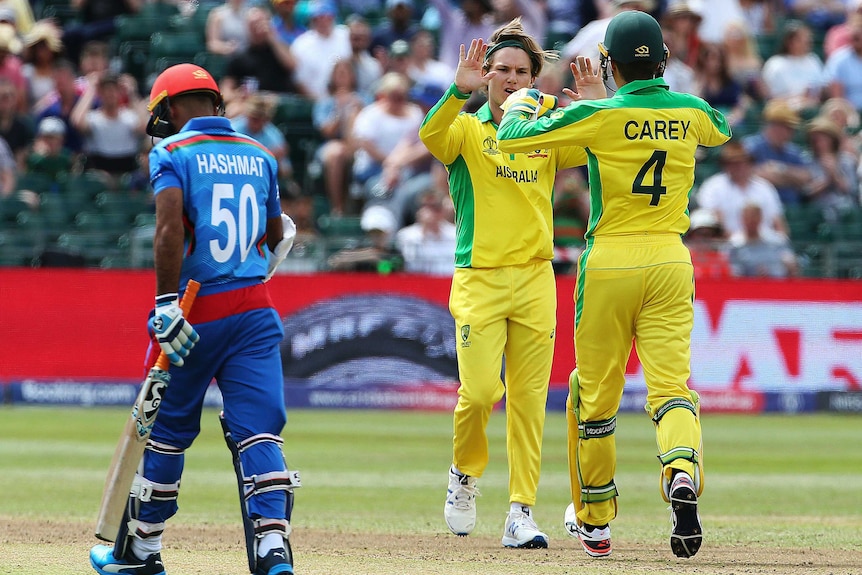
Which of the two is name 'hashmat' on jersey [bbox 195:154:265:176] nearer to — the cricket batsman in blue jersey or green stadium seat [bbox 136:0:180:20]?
the cricket batsman in blue jersey

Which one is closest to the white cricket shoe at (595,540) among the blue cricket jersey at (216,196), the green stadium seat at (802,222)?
the blue cricket jersey at (216,196)

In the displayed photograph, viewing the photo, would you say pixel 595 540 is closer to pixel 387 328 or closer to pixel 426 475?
pixel 426 475

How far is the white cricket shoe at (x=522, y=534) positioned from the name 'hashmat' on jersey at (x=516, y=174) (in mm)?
1810

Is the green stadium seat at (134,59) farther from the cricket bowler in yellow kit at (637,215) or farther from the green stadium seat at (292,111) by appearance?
the cricket bowler in yellow kit at (637,215)

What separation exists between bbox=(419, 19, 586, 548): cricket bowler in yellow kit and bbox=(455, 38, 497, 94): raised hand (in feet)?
0.06

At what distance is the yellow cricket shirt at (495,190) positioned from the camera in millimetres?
7977

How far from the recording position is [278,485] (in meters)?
5.97

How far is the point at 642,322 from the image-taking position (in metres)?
7.02

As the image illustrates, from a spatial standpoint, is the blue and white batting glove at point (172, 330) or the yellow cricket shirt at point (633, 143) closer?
the blue and white batting glove at point (172, 330)

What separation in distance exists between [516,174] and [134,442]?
9.57 ft

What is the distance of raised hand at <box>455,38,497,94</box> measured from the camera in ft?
25.4

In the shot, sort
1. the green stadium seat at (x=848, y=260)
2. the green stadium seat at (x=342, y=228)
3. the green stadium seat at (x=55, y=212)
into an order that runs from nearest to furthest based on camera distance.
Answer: the green stadium seat at (x=848, y=260) → the green stadium seat at (x=342, y=228) → the green stadium seat at (x=55, y=212)

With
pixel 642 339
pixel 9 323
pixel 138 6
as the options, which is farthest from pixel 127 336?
pixel 642 339

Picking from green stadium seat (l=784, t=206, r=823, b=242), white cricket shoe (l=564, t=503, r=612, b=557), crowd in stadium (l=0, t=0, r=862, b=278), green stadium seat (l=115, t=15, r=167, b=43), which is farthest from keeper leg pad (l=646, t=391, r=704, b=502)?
green stadium seat (l=115, t=15, r=167, b=43)
